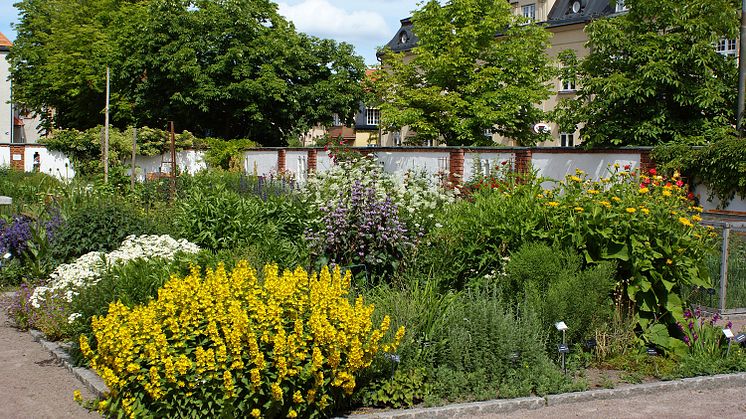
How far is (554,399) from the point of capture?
647 cm

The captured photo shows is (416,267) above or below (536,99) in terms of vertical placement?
below

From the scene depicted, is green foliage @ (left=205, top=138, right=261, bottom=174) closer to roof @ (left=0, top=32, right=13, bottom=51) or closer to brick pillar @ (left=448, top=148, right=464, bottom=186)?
brick pillar @ (left=448, top=148, right=464, bottom=186)

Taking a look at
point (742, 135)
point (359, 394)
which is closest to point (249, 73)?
point (742, 135)

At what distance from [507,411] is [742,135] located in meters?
12.9

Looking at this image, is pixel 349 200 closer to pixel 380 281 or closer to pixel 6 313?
pixel 380 281

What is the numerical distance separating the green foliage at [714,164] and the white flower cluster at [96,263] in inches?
376

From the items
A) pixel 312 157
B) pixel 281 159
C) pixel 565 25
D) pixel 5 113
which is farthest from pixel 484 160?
pixel 5 113

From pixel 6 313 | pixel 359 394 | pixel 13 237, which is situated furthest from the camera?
pixel 13 237

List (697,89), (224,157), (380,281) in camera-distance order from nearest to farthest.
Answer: (380,281) < (697,89) < (224,157)

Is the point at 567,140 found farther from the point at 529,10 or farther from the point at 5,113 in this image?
the point at 5,113

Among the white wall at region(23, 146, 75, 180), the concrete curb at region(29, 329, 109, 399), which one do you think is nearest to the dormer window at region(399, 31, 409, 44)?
the white wall at region(23, 146, 75, 180)

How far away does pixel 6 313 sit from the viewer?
9.66 m

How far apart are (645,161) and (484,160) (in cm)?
427

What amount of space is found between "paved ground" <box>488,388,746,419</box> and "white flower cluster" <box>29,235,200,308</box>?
4107mm
